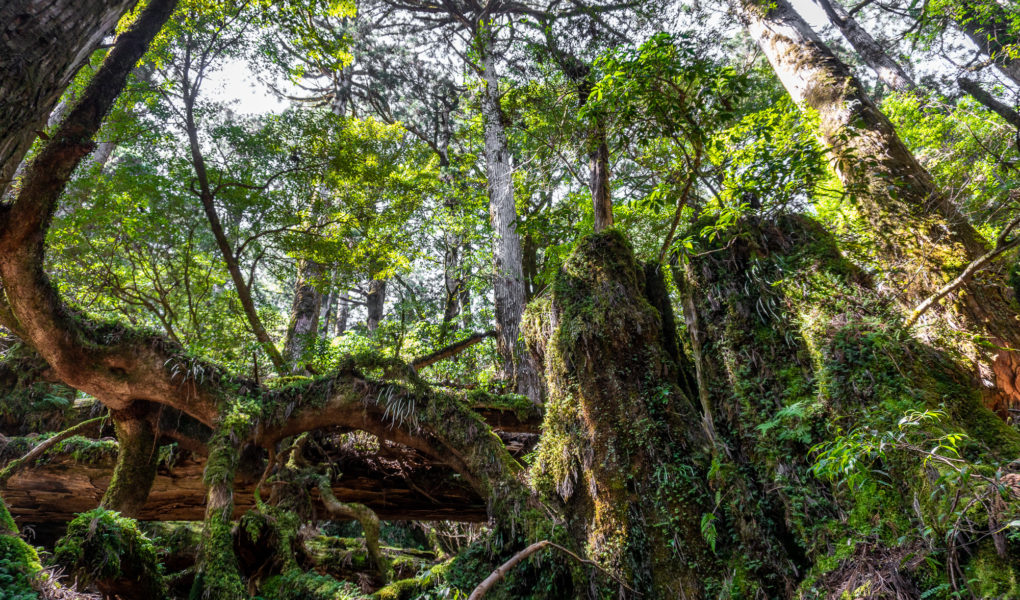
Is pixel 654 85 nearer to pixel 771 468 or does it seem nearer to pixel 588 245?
pixel 588 245

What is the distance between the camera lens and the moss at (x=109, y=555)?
9.83 ft

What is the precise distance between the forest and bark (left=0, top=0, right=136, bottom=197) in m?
0.02

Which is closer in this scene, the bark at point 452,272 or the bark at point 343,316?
the bark at point 452,272

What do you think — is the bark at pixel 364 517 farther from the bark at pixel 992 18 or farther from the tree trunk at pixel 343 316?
the tree trunk at pixel 343 316

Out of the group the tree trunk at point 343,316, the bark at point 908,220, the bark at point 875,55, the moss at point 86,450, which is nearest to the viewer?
the bark at point 908,220

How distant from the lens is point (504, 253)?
865 cm

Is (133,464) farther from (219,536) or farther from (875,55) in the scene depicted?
(875,55)

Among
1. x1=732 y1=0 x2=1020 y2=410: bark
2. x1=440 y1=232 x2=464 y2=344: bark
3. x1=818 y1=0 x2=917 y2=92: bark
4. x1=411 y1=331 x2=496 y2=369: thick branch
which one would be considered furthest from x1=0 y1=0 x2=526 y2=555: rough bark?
x1=818 y1=0 x2=917 y2=92: bark

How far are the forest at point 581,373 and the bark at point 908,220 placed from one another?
27 millimetres

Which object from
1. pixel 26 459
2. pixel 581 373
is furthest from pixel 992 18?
pixel 26 459

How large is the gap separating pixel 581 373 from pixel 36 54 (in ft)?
14.5

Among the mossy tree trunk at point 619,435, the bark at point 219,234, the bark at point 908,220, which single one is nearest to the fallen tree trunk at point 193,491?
the bark at point 219,234

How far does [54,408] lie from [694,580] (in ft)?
28.7

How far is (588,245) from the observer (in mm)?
5023
